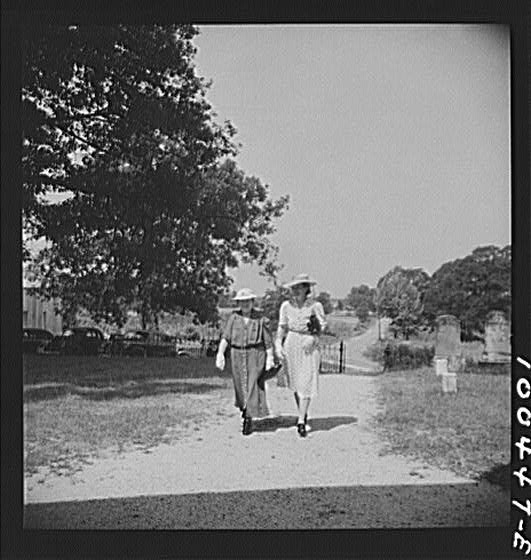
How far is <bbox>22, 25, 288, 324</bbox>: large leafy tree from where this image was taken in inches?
153

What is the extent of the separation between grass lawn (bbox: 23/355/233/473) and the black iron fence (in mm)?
487

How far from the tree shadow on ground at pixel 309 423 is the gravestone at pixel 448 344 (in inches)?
20.7

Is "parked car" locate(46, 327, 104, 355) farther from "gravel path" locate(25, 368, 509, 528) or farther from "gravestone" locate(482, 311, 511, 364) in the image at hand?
"gravestone" locate(482, 311, 511, 364)

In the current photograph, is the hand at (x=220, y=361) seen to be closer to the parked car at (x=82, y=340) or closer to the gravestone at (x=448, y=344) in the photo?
the parked car at (x=82, y=340)

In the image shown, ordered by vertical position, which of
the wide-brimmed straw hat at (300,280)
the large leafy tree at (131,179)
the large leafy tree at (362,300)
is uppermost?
the large leafy tree at (131,179)

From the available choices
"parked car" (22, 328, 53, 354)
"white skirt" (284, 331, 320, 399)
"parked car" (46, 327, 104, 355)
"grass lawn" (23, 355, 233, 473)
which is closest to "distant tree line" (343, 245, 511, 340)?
"white skirt" (284, 331, 320, 399)

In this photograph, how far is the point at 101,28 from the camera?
385 cm

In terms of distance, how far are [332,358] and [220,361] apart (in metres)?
0.56

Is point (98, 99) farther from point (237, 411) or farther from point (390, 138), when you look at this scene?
point (237, 411)

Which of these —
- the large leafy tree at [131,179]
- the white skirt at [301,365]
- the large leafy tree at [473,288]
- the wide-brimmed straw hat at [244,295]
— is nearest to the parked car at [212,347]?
the large leafy tree at [131,179]

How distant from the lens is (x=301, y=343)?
389 centimetres

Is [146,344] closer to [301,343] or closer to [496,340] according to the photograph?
[301,343]

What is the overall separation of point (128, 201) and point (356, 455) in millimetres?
1720

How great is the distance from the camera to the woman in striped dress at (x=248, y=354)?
153 inches
